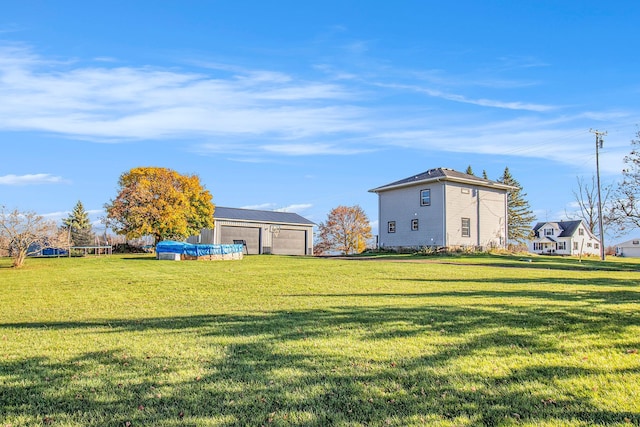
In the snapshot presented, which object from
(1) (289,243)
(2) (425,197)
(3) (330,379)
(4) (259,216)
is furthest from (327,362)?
(1) (289,243)

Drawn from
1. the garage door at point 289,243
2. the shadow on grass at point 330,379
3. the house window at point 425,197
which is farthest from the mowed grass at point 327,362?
the garage door at point 289,243

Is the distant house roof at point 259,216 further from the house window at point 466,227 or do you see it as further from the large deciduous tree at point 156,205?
the house window at point 466,227

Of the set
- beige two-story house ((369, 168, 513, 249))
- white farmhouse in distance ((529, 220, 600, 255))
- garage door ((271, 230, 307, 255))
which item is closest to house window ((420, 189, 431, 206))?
beige two-story house ((369, 168, 513, 249))

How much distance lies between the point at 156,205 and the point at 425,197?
2004 cm

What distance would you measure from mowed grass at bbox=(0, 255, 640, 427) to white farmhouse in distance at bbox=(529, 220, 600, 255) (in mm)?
50953

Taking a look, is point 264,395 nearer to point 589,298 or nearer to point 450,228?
point 589,298

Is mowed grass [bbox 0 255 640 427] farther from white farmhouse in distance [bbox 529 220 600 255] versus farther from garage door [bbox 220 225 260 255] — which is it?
white farmhouse in distance [bbox 529 220 600 255]

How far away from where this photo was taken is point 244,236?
136 feet

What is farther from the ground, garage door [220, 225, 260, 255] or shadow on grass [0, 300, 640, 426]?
garage door [220, 225, 260, 255]

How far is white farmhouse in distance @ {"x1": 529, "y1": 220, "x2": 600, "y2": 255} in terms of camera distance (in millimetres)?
54562

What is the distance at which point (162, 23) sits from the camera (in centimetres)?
1391

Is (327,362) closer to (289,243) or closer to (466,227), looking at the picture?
(466,227)

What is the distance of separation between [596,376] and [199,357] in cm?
396

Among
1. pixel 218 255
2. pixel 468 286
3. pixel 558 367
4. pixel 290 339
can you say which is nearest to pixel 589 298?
pixel 468 286
